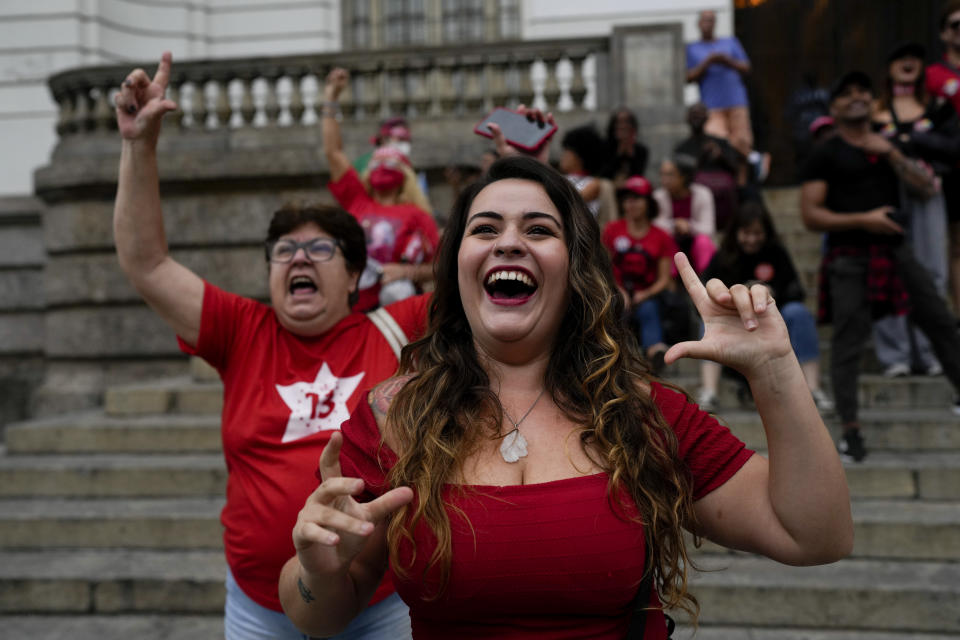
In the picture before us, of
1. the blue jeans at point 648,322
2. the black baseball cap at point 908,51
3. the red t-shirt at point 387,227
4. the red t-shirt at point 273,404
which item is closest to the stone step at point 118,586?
the red t-shirt at point 387,227

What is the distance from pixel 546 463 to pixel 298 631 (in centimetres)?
114

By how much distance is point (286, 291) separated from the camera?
9.16 ft

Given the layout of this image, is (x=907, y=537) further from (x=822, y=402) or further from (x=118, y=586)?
(x=118, y=586)

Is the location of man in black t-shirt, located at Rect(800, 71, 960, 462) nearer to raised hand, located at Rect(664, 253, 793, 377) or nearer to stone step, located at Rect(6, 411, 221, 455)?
raised hand, located at Rect(664, 253, 793, 377)

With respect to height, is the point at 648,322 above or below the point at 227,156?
below

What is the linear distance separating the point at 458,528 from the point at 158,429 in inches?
215

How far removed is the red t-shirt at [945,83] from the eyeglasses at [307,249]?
5393mm

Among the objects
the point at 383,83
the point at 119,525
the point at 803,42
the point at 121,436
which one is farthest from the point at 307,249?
the point at 803,42

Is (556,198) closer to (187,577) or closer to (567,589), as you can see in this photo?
(567,589)

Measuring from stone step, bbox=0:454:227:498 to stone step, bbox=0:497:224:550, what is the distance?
0.28 feet

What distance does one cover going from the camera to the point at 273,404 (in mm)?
2652

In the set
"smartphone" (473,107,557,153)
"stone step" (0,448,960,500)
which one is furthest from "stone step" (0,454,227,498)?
"smartphone" (473,107,557,153)

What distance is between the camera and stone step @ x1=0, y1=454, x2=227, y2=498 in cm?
602

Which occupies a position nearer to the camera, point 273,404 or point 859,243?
point 273,404
